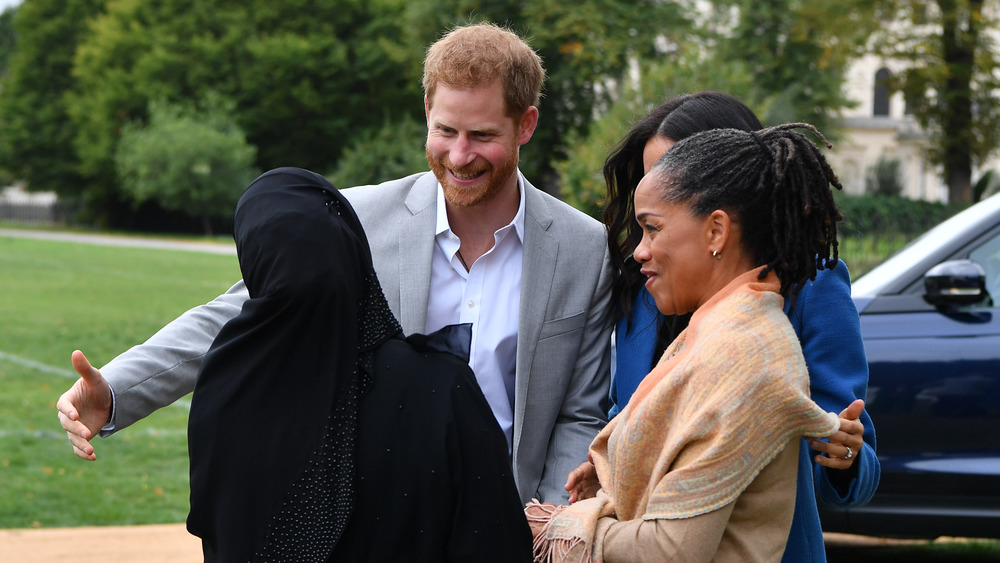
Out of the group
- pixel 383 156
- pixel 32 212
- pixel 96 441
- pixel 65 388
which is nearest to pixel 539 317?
pixel 96 441

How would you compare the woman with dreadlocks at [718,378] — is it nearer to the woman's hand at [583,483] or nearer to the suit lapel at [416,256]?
the woman's hand at [583,483]

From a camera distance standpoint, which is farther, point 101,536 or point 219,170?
point 219,170

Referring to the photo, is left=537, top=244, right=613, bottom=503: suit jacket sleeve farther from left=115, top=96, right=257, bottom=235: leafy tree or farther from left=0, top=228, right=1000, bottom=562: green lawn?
left=115, top=96, right=257, bottom=235: leafy tree

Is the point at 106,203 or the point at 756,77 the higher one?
the point at 756,77

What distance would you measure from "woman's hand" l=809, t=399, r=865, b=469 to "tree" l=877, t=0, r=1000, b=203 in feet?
93.0

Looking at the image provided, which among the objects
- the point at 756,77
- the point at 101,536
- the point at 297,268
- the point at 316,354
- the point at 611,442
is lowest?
the point at 756,77

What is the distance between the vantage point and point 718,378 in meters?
1.87

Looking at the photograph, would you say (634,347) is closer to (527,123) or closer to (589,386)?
(589,386)

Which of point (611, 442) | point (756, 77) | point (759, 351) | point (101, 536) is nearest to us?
point (759, 351)

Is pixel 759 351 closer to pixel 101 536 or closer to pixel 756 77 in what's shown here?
pixel 101 536

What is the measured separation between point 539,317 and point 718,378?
1.33m

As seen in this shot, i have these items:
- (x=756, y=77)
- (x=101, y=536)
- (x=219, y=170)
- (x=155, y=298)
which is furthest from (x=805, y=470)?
(x=219, y=170)

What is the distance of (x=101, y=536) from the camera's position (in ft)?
18.9

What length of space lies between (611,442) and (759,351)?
332 mm
